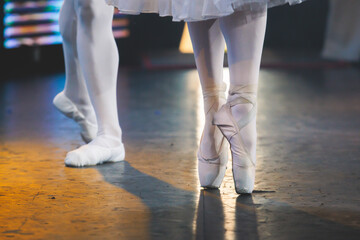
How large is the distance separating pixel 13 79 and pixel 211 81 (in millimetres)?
3155

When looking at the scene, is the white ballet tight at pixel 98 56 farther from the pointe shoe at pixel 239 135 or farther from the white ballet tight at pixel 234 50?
the pointe shoe at pixel 239 135

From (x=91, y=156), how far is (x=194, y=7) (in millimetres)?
710

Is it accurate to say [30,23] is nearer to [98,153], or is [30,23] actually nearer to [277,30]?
[277,30]

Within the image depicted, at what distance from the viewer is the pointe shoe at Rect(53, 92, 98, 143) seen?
7.70 feet

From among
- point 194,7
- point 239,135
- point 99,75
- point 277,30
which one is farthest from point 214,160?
point 277,30

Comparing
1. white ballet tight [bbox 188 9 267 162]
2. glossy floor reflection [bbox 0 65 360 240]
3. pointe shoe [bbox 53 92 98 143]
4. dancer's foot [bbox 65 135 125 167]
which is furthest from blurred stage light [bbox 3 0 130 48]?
white ballet tight [bbox 188 9 267 162]

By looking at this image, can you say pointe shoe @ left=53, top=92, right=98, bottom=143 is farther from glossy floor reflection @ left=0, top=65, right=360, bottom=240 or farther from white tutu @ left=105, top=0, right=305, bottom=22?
white tutu @ left=105, top=0, right=305, bottom=22

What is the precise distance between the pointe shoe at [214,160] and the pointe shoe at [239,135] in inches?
3.1

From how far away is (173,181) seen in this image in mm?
1873

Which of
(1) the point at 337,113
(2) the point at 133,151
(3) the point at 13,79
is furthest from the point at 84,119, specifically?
(3) the point at 13,79

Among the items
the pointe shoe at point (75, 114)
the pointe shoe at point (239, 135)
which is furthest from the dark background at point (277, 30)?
the pointe shoe at point (239, 135)

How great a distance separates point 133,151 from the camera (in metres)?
2.33

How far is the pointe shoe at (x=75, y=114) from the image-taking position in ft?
7.70

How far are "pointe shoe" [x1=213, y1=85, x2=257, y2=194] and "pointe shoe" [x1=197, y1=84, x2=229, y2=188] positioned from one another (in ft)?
0.26
